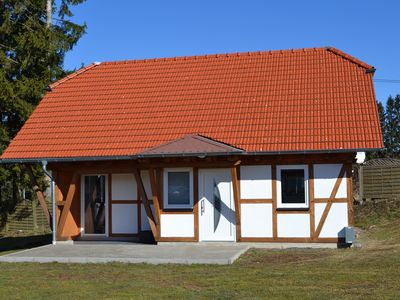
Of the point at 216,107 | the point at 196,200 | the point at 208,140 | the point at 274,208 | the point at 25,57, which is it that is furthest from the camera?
the point at 25,57

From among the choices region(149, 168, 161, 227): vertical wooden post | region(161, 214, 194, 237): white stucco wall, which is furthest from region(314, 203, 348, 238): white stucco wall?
region(149, 168, 161, 227): vertical wooden post

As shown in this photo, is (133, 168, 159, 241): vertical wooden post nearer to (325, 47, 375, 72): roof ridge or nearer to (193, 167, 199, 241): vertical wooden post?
(193, 167, 199, 241): vertical wooden post

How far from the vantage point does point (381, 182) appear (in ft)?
82.4

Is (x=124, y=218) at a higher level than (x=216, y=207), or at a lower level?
lower

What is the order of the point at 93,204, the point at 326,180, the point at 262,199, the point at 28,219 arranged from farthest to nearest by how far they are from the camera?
1. the point at 28,219
2. the point at 93,204
3. the point at 262,199
4. the point at 326,180

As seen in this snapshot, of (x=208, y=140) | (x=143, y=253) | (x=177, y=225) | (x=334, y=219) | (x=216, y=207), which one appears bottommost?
(x=143, y=253)

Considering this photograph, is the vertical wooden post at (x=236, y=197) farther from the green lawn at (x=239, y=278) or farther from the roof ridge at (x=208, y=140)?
the green lawn at (x=239, y=278)

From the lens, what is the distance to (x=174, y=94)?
18.3 metres

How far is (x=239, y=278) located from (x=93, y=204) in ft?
27.8

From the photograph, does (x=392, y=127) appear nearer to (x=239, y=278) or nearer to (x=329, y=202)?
(x=329, y=202)

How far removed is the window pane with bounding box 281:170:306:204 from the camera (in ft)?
50.8

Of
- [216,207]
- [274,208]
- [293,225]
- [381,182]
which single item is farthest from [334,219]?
[381,182]

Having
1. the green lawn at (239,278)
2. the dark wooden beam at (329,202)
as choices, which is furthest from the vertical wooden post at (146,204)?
the dark wooden beam at (329,202)

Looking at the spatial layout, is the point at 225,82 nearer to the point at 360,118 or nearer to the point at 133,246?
the point at 360,118
